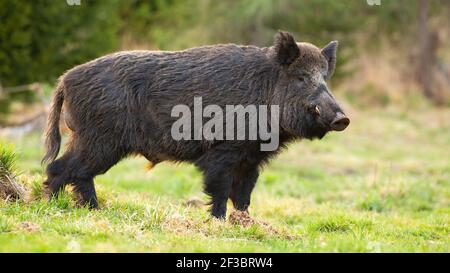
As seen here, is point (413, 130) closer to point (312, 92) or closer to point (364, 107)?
point (364, 107)

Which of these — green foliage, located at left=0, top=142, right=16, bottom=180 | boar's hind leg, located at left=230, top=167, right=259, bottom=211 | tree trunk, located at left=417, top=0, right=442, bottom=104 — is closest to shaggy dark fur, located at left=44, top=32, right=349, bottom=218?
boar's hind leg, located at left=230, top=167, right=259, bottom=211

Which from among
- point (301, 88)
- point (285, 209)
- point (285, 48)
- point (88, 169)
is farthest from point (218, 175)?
point (285, 209)

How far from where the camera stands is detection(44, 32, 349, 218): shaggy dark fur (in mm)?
7199

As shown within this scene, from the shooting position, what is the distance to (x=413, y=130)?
63.6 feet

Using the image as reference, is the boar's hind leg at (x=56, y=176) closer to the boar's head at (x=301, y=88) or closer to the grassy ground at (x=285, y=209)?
the grassy ground at (x=285, y=209)

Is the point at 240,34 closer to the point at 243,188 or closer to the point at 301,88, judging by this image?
the point at 243,188

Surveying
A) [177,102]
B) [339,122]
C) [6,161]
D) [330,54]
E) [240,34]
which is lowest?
[240,34]

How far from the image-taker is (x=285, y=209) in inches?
357

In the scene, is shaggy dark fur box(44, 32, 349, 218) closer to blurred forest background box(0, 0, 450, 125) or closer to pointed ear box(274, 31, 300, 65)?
pointed ear box(274, 31, 300, 65)

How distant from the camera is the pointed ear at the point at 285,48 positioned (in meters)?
7.19

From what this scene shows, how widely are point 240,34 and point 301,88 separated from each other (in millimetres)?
14730

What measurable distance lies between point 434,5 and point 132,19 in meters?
11.2

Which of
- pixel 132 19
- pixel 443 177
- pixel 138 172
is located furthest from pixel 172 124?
pixel 132 19

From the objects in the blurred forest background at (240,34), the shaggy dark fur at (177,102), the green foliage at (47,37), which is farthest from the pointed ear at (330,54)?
the green foliage at (47,37)
